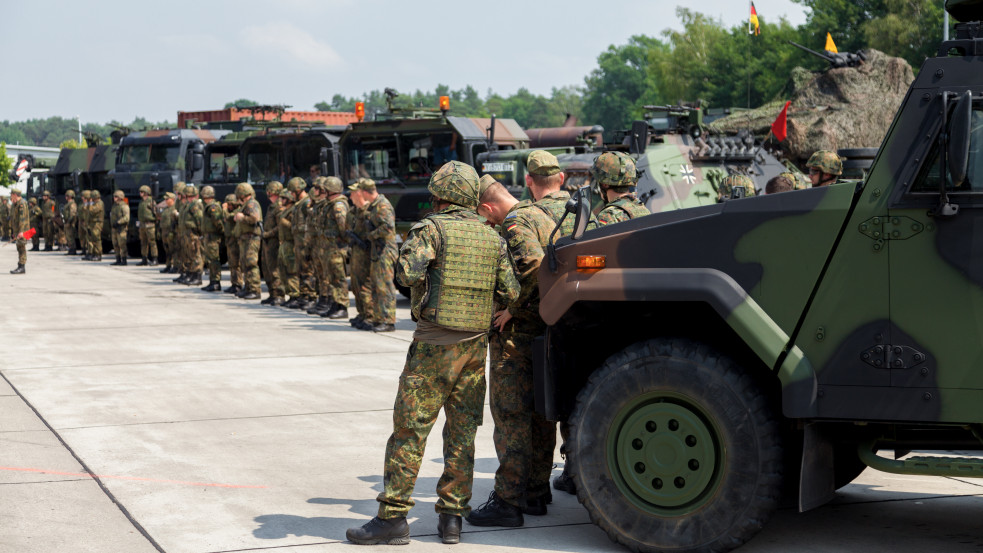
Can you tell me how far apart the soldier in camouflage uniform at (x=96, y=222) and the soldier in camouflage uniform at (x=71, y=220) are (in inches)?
75.7

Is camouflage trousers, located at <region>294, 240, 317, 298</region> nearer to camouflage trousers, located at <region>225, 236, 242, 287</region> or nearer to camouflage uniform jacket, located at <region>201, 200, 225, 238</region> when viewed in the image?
camouflage trousers, located at <region>225, 236, 242, 287</region>

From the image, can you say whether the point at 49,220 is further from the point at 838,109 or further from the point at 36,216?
the point at 838,109

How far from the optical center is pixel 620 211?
6.34m

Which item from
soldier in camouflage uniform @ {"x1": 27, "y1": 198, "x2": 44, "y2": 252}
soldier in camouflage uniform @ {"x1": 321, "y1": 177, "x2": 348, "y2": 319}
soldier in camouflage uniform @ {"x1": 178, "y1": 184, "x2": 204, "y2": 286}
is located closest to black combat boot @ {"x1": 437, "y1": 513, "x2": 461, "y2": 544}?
soldier in camouflage uniform @ {"x1": 321, "y1": 177, "x2": 348, "y2": 319}

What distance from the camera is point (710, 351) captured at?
16.3 feet

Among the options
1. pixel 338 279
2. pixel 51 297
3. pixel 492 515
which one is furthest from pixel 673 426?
pixel 51 297

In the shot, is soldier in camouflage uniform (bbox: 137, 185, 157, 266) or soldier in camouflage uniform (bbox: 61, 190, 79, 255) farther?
soldier in camouflage uniform (bbox: 61, 190, 79, 255)

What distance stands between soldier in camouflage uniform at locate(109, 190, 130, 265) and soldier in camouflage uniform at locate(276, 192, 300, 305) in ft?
31.6

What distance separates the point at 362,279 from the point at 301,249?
2.47 meters

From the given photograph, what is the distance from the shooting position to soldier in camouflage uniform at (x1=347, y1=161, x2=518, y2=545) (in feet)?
17.2

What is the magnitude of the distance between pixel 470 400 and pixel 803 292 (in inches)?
60.6

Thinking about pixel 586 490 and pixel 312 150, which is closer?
pixel 586 490

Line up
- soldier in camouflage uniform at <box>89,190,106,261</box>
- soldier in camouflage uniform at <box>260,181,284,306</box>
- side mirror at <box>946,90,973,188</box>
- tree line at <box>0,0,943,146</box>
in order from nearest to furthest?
side mirror at <box>946,90,973,188</box>, soldier in camouflage uniform at <box>260,181,284,306</box>, soldier in camouflage uniform at <box>89,190,106,261</box>, tree line at <box>0,0,943,146</box>

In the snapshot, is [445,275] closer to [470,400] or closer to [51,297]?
[470,400]
